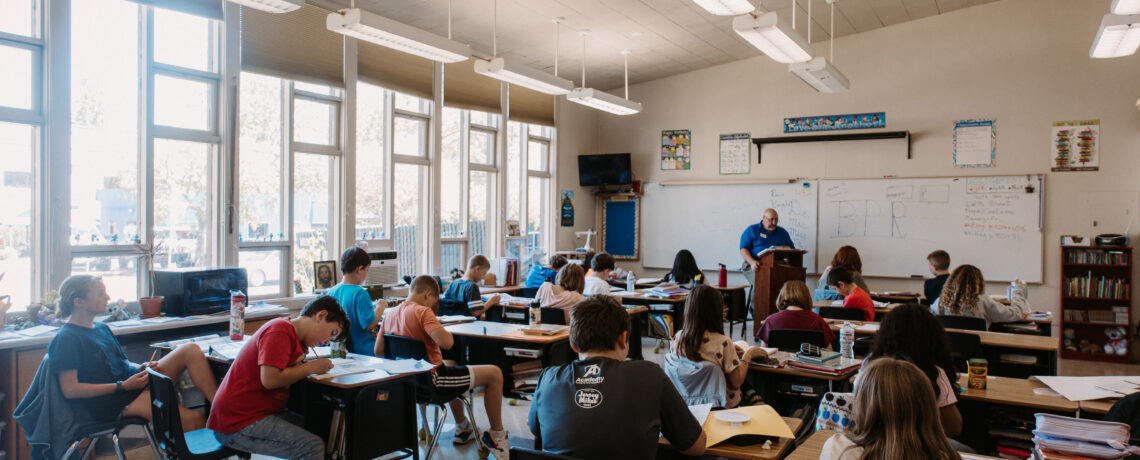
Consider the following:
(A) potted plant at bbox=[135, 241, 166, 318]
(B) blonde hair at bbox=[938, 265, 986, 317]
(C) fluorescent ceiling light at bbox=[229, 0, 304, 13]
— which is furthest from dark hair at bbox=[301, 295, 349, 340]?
(B) blonde hair at bbox=[938, 265, 986, 317]

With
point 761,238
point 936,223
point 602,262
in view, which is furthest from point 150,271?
point 936,223

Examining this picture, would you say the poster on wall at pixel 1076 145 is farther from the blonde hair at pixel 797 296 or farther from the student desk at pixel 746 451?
the student desk at pixel 746 451

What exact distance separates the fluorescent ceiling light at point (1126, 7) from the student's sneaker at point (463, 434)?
5108mm

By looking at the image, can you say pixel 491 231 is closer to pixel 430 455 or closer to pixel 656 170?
pixel 656 170

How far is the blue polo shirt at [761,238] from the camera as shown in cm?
871

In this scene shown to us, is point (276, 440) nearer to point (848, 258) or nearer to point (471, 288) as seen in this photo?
point (471, 288)

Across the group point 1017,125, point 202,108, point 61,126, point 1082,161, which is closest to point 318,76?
point 202,108

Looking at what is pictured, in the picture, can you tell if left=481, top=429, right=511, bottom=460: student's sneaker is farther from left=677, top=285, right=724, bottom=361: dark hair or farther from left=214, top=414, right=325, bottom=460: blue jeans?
left=677, top=285, right=724, bottom=361: dark hair

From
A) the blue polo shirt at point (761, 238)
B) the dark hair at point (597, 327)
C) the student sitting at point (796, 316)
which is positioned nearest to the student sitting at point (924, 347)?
the dark hair at point (597, 327)

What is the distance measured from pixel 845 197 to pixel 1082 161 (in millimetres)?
2448

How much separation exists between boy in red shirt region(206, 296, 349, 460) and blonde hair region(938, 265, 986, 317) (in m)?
4.10

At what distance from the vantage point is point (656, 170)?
33.4 feet

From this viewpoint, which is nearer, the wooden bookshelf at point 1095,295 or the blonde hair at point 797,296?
the blonde hair at point 797,296

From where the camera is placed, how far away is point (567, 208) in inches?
393
